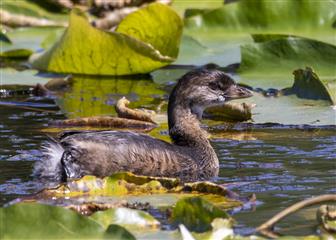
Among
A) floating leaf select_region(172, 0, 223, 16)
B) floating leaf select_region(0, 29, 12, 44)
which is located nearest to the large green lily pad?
floating leaf select_region(172, 0, 223, 16)

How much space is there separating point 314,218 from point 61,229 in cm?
167

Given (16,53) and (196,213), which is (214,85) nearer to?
(196,213)

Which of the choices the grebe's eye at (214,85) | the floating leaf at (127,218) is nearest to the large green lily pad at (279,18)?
the grebe's eye at (214,85)

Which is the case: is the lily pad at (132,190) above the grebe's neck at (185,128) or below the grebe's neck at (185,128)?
below

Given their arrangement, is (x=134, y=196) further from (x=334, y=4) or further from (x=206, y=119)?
(x=334, y=4)

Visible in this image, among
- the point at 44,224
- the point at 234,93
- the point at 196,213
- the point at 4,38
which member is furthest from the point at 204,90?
the point at 4,38

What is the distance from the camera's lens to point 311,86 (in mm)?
10148

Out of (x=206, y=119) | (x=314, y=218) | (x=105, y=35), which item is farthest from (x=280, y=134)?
(x=314, y=218)

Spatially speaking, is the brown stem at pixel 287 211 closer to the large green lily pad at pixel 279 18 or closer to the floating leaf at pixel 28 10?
the large green lily pad at pixel 279 18

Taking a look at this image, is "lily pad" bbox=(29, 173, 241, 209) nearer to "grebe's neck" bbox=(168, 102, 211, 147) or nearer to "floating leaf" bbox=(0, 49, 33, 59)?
"grebe's neck" bbox=(168, 102, 211, 147)

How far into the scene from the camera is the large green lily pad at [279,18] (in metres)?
12.6

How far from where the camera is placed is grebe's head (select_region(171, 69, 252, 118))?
31.4 ft

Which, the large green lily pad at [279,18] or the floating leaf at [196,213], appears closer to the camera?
the floating leaf at [196,213]

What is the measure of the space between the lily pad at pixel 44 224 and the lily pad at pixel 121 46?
5895mm
